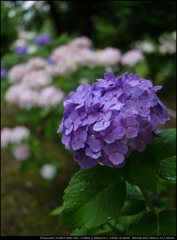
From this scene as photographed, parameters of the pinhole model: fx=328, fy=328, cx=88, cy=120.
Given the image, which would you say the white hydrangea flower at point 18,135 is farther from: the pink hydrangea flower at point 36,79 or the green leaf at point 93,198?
the green leaf at point 93,198

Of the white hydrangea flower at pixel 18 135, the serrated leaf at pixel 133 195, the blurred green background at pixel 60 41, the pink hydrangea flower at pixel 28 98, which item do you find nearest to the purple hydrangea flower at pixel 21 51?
the blurred green background at pixel 60 41

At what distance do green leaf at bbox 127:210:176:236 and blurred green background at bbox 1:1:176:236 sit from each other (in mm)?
243

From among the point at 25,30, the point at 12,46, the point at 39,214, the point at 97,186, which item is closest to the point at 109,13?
the point at 25,30

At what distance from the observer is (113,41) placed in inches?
143

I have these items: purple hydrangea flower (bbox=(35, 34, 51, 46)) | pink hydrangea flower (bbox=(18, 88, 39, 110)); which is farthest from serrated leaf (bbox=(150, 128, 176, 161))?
purple hydrangea flower (bbox=(35, 34, 51, 46))

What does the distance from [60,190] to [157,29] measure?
148cm

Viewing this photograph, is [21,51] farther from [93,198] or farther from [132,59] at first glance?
[93,198]

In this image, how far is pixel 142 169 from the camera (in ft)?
3.51

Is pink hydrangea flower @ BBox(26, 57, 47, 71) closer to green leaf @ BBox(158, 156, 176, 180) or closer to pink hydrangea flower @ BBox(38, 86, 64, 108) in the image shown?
pink hydrangea flower @ BBox(38, 86, 64, 108)

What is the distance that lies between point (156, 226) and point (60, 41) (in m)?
1.92

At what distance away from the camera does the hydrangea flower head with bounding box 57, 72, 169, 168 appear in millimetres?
984

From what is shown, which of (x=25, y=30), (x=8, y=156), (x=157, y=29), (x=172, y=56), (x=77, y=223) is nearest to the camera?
(x=77, y=223)

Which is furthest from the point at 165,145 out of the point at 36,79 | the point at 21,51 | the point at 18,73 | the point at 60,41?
the point at 21,51

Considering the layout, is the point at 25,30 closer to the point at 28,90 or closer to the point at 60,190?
the point at 28,90
